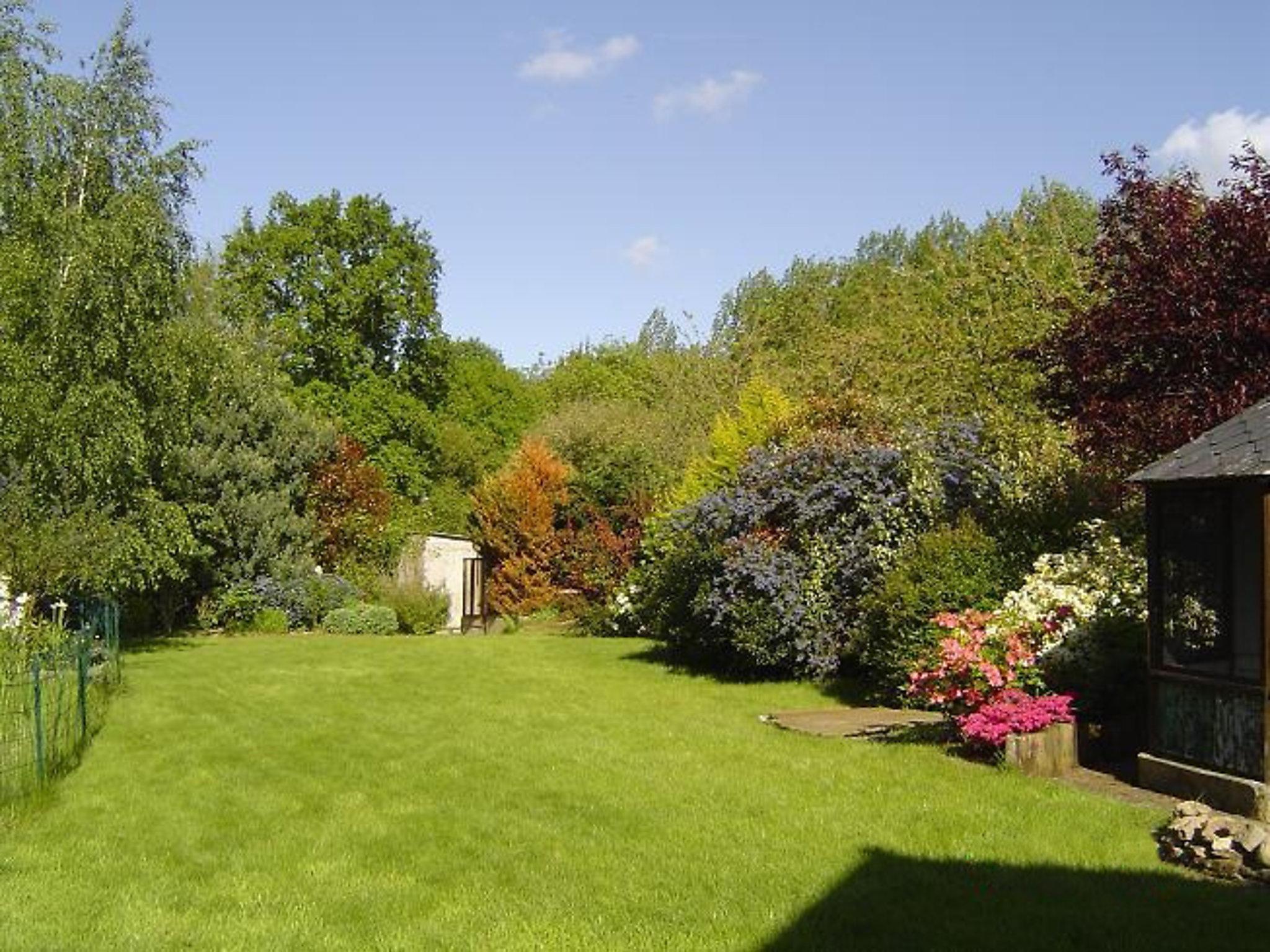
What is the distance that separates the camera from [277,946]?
5676 mm

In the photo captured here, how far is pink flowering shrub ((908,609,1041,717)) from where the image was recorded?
382 inches

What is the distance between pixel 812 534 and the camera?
1467 centimetres

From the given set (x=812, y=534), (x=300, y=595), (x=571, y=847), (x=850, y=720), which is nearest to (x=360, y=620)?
(x=300, y=595)

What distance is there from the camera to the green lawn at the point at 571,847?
5797mm

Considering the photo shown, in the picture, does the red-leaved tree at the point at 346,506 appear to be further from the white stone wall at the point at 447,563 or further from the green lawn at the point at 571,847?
the green lawn at the point at 571,847

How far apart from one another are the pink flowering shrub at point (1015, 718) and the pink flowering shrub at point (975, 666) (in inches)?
11.3

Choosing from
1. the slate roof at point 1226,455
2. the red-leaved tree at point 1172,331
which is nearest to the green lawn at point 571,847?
the slate roof at point 1226,455

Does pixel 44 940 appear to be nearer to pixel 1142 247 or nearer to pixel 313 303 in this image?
pixel 1142 247

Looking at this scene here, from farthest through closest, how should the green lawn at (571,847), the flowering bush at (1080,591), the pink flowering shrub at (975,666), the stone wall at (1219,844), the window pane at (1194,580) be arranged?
the flowering bush at (1080,591) < the pink flowering shrub at (975,666) < the window pane at (1194,580) < the stone wall at (1219,844) < the green lawn at (571,847)

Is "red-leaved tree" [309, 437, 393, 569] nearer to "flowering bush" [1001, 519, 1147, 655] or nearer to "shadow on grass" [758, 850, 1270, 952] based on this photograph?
"flowering bush" [1001, 519, 1147, 655]

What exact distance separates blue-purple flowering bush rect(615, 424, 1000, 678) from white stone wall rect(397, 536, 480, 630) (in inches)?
501

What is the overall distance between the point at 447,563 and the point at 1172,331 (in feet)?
64.6

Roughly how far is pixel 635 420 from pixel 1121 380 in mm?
20817

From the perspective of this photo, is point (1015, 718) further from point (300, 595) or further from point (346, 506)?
point (346, 506)
